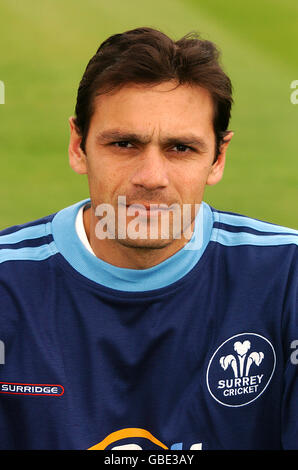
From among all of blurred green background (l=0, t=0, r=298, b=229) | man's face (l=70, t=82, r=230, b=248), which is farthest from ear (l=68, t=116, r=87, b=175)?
blurred green background (l=0, t=0, r=298, b=229)

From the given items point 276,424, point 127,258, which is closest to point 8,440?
point 127,258

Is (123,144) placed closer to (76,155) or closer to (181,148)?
(181,148)

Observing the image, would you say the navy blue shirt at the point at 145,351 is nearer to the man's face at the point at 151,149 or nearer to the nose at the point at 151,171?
the man's face at the point at 151,149

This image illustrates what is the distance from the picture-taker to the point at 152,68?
2488mm

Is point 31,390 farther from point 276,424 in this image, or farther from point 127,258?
point 276,424

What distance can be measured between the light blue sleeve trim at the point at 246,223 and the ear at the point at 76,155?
0.54m

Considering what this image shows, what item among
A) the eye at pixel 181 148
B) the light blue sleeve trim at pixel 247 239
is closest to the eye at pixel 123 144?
the eye at pixel 181 148

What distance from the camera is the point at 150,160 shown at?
2.44 m

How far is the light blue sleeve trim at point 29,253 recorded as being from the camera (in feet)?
8.52

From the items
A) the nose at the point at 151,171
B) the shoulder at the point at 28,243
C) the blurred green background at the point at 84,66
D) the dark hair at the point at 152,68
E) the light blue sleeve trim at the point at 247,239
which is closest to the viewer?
the nose at the point at 151,171

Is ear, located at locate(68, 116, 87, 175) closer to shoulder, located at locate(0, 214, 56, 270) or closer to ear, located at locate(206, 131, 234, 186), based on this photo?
shoulder, located at locate(0, 214, 56, 270)

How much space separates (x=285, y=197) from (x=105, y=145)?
3.69m

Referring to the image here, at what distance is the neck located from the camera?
258 cm

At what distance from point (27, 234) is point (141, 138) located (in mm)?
584
